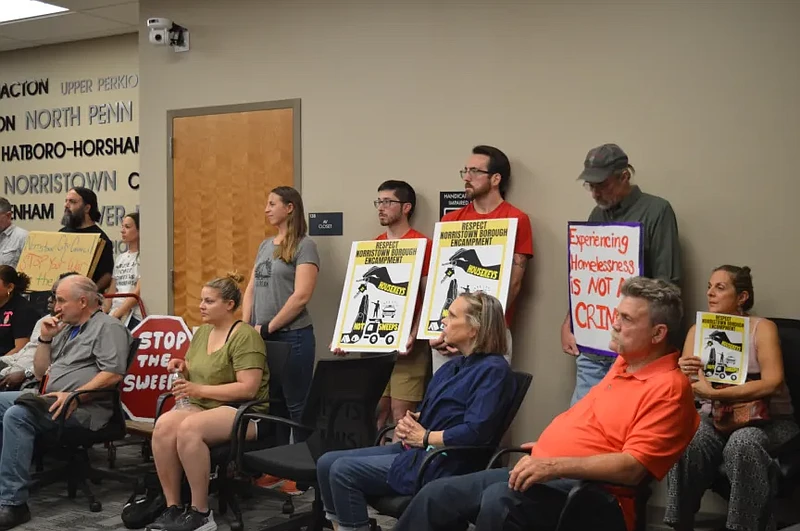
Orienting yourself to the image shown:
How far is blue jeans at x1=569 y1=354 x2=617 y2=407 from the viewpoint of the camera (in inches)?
164

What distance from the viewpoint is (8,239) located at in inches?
274

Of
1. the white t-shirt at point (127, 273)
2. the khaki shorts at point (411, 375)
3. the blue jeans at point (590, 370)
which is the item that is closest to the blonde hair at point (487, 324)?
the blue jeans at point (590, 370)

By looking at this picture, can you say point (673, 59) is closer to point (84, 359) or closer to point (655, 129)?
point (655, 129)

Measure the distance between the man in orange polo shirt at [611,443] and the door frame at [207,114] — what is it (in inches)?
124

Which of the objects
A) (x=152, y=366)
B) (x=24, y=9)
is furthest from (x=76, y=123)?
(x=152, y=366)

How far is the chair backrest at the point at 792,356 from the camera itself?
393cm

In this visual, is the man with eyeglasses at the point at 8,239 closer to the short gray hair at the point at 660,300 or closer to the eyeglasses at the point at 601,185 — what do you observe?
the eyeglasses at the point at 601,185

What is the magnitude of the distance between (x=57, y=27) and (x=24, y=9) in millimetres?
599

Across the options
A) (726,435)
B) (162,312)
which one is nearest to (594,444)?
(726,435)

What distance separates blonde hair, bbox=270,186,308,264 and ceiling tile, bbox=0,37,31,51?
4676mm

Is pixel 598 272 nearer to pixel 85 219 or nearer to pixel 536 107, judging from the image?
pixel 536 107

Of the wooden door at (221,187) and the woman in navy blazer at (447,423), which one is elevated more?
the wooden door at (221,187)

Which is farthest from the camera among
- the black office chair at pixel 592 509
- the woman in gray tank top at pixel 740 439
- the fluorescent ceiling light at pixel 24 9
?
the fluorescent ceiling light at pixel 24 9

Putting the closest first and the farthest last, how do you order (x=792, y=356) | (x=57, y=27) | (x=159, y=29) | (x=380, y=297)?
(x=792, y=356) < (x=380, y=297) < (x=159, y=29) < (x=57, y=27)
